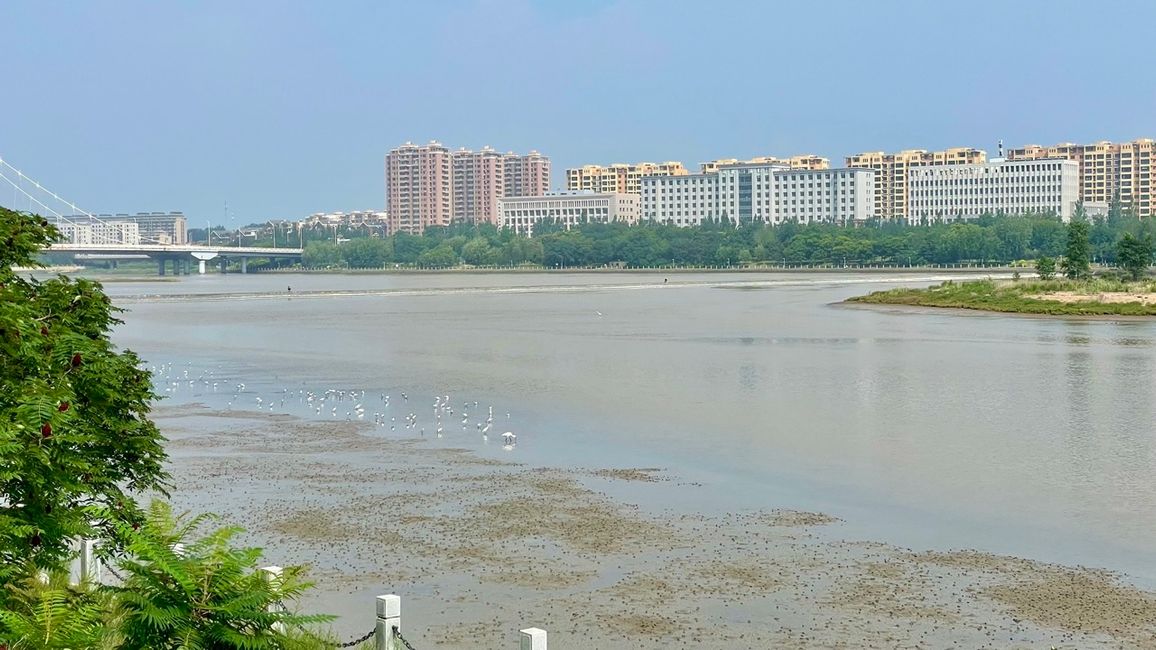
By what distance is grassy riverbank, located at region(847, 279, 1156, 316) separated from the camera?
56.2 metres

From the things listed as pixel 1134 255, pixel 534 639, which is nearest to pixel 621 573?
pixel 534 639

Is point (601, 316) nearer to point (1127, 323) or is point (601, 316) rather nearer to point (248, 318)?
point (248, 318)

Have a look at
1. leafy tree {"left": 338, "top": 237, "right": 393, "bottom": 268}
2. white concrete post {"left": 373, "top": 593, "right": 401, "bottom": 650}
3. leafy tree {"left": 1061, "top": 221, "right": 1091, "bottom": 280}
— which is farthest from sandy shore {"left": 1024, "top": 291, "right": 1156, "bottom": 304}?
leafy tree {"left": 338, "top": 237, "right": 393, "bottom": 268}

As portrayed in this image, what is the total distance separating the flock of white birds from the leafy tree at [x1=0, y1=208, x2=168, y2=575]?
38.0 ft

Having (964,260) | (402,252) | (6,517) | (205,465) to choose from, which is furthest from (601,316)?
(402,252)

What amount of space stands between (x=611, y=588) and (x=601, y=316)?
1951 inches

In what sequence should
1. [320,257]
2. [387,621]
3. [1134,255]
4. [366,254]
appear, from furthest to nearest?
[366,254] < [320,257] < [1134,255] < [387,621]

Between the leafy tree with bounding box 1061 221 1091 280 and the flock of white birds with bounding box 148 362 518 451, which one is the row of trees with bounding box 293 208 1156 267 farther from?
the flock of white birds with bounding box 148 362 518 451

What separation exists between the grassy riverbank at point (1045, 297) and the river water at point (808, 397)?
3.12m

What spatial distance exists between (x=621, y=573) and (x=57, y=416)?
21.3 feet

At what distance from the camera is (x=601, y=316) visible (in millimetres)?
61969

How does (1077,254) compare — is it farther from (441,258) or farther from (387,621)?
(441,258)

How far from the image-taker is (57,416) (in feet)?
25.4

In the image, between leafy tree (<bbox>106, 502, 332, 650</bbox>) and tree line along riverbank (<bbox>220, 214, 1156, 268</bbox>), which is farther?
tree line along riverbank (<bbox>220, 214, 1156, 268</bbox>)
